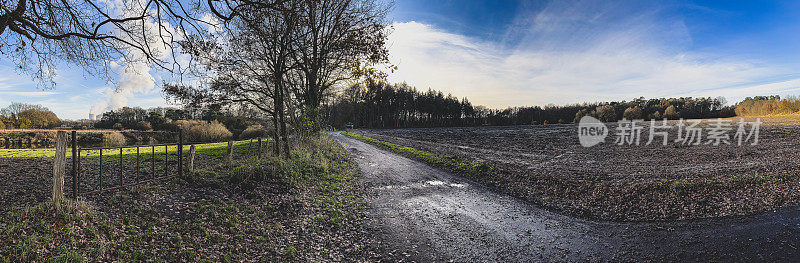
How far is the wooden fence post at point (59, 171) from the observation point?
462 cm

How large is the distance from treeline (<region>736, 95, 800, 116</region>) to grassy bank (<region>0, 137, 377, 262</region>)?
5829 centimetres

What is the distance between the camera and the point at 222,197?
648 cm

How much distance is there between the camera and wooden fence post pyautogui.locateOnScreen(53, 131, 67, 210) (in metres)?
4.62

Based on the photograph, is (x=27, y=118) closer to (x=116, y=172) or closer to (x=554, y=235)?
(x=116, y=172)

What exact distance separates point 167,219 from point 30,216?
1588 millimetres

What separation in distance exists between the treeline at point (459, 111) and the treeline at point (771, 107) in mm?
10863

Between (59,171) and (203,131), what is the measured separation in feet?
83.9

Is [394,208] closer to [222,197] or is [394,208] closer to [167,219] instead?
[222,197]

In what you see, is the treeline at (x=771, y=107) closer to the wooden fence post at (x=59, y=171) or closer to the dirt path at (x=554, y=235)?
the dirt path at (x=554, y=235)

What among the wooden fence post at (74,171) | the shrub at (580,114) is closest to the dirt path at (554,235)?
the wooden fence post at (74,171)

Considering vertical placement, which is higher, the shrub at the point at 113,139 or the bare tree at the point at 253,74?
the bare tree at the point at 253,74

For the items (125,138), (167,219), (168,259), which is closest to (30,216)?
(167,219)

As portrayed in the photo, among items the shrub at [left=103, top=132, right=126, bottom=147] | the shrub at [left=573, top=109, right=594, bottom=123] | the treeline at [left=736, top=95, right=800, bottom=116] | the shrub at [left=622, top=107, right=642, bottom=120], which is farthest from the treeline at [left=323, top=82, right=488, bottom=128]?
the shrub at [left=103, top=132, right=126, bottom=147]

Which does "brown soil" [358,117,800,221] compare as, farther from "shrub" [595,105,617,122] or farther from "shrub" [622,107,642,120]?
"shrub" [595,105,617,122]
